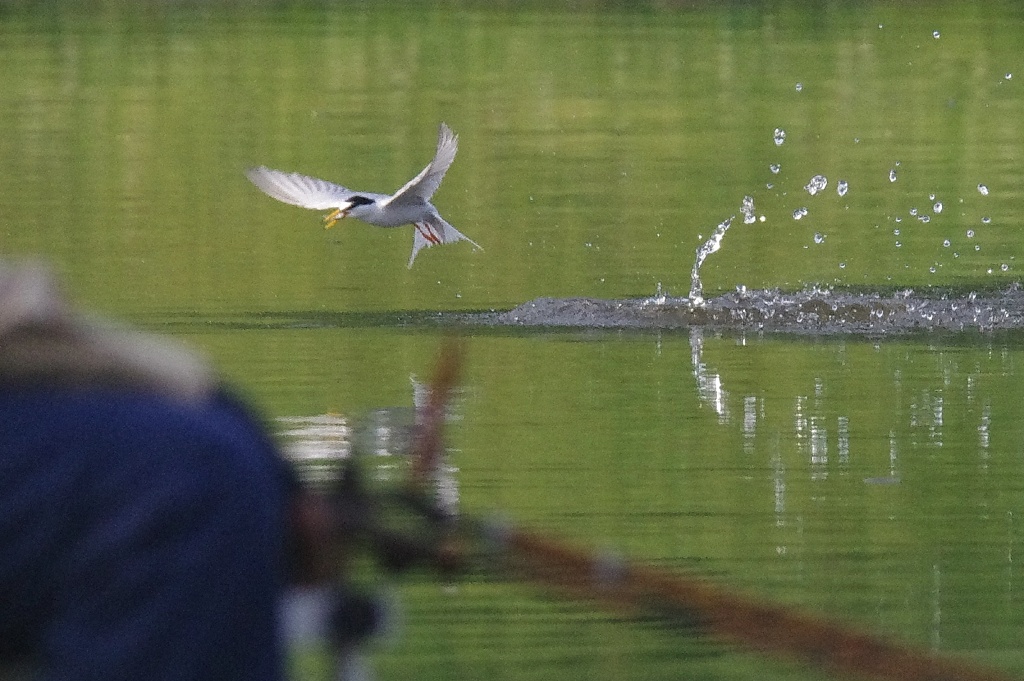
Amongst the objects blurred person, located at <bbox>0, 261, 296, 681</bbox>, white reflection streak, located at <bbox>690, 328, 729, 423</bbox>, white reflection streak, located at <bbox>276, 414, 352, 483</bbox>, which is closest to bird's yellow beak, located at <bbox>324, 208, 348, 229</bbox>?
white reflection streak, located at <bbox>690, 328, 729, 423</bbox>

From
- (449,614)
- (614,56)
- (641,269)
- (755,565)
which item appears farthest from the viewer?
(614,56)

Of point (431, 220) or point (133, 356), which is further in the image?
point (431, 220)

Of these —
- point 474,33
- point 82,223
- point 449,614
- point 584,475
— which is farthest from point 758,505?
point 474,33

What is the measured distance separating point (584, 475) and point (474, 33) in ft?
94.5

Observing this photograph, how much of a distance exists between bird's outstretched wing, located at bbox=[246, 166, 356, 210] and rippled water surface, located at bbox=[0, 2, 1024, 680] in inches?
20.7

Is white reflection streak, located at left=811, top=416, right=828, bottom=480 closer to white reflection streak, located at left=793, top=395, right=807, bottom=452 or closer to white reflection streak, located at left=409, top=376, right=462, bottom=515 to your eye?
white reflection streak, located at left=793, top=395, right=807, bottom=452

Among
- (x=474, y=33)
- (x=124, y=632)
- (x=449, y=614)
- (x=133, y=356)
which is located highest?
(x=474, y=33)

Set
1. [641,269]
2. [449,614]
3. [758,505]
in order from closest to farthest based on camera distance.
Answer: [449,614]
[758,505]
[641,269]

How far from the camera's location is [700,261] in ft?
41.5

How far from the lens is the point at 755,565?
664 cm

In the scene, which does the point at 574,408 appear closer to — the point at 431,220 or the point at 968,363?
the point at 968,363

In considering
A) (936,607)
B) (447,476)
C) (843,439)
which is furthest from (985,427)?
(936,607)

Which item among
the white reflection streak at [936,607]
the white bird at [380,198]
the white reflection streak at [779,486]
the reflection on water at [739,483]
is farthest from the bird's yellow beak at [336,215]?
the white reflection streak at [936,607]

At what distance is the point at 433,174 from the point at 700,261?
176cm
